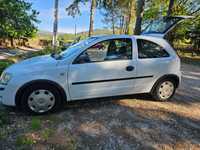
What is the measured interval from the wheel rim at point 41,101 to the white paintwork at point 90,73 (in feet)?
0.93

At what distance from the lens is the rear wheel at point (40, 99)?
4.91m

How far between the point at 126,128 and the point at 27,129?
68.7 inches

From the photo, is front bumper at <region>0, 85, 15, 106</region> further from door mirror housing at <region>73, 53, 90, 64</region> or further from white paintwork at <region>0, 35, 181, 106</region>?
door mirror housing at <region>73, 53, 90, 64</region>

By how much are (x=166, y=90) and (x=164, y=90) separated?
6 cm

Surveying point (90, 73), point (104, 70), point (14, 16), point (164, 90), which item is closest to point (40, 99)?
point (90, 73)

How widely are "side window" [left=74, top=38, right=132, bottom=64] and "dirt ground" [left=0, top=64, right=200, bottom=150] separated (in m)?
0.96

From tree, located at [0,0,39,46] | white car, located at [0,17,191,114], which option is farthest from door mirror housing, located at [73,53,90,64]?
tree, located at [0,0,39,46]

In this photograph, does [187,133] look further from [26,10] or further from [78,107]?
[26,10]

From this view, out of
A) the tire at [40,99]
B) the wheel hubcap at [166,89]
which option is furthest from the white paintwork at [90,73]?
the wheel hubcap at [166,89]

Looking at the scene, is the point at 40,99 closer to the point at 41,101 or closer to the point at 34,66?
the point at 41,101

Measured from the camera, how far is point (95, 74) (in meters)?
5.26

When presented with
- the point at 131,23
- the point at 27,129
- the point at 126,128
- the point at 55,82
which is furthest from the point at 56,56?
the point at 131,23

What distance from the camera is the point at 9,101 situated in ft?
16.1

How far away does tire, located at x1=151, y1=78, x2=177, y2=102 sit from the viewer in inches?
237
